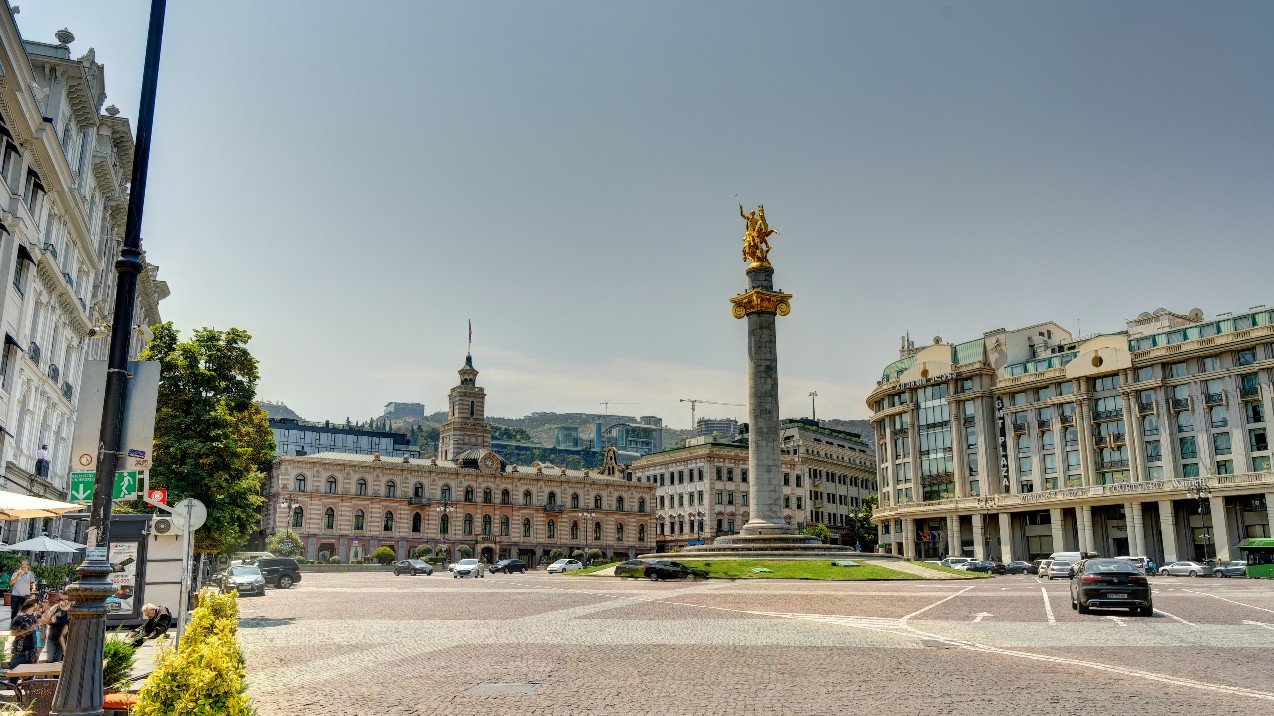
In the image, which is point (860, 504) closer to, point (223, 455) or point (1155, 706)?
point (223, 455)

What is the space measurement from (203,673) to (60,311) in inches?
1543

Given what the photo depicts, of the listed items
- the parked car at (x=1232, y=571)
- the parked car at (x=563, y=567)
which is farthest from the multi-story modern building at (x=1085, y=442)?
the parked car at (x=563, y=567)

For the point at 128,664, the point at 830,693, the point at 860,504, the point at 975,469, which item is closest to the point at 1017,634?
the point at 830,693

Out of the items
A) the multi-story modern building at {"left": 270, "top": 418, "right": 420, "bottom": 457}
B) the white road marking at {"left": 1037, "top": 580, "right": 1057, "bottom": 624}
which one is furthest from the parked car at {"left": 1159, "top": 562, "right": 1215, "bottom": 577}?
the multi-story modern building at {"left": 270, "top": 418, "right": 420, "bottom": 457}

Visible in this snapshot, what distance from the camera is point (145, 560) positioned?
20.3 metres

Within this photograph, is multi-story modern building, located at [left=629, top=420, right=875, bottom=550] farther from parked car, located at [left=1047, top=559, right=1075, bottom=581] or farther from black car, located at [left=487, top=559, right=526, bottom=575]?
parked car, located at [left=1047, top=559, right=1075, bottom=581]

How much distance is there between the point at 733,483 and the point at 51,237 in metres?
91.5

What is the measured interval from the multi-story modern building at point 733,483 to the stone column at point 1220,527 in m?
52.9

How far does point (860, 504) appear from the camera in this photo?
138 metres

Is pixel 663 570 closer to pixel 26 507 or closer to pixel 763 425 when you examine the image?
pixel 763 425

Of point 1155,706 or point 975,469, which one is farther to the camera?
point 975,469

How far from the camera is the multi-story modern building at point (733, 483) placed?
116 metres

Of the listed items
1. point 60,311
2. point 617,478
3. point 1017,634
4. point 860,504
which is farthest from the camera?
point 860,504

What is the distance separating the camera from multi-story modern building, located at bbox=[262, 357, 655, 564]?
315ft
